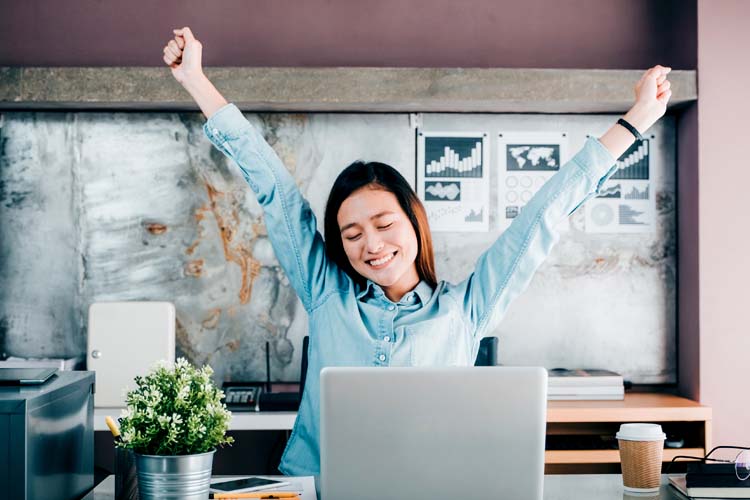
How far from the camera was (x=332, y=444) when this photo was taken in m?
1.38

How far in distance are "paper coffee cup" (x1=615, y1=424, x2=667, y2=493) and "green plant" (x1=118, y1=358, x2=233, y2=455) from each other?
2.97ft

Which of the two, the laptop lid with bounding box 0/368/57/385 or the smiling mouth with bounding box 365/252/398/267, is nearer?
the laptop lid with bounding box 0/368/57/385

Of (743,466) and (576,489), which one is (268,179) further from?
(743,466)

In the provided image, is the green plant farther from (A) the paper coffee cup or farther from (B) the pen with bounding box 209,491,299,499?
(A) the paper coffee cup

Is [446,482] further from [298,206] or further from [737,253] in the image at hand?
[737,253]

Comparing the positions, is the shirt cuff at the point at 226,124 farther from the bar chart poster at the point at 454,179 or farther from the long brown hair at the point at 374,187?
the bar chart poster at the point at 454,179

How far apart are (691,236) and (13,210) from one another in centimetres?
314

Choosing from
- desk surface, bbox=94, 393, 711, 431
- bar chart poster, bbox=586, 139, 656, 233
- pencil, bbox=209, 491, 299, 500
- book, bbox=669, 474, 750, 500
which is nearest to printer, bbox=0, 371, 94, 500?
pencil, bbox=209, 491, 299, 500

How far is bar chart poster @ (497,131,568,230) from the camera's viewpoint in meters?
3.76

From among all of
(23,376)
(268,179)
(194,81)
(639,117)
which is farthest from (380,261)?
(23,376)

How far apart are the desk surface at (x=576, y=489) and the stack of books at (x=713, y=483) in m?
0.05

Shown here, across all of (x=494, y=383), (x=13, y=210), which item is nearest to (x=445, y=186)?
(x=13, y=210)

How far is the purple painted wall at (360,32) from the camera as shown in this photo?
3.65 metres

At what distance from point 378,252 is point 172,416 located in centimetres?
71
